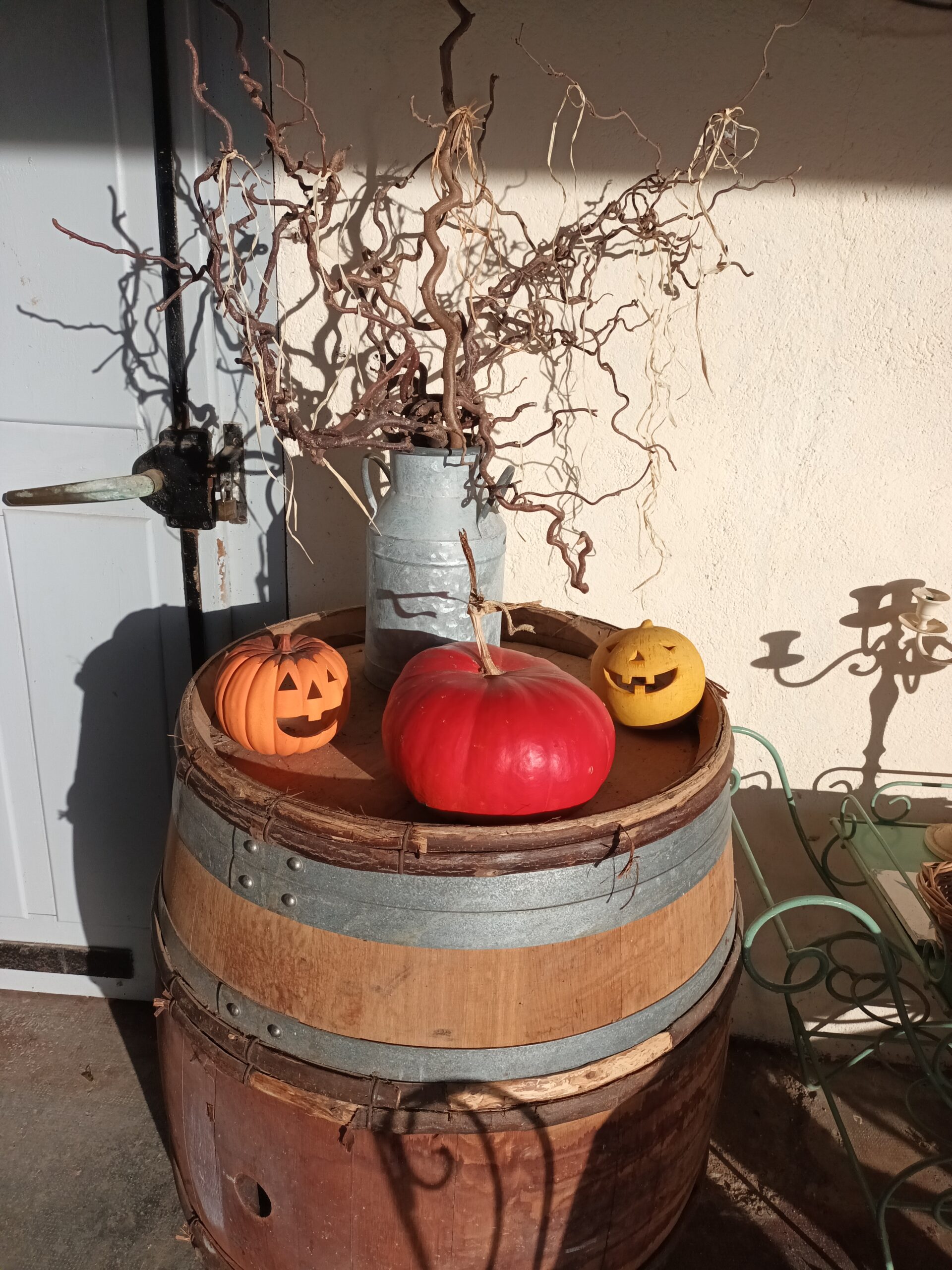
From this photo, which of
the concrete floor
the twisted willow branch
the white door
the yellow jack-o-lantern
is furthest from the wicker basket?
the white door

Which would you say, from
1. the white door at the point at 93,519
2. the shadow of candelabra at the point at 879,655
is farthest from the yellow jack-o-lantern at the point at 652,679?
the white door at the point at 93,519

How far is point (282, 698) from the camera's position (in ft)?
4.48

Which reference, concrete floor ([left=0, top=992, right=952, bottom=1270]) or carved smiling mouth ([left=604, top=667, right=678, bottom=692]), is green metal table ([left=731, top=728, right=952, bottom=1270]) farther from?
carved smiling mouth ([left=604, top=667, right=678, bottom=692])

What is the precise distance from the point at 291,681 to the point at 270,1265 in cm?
94

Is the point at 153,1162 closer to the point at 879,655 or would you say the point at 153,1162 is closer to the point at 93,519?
the point at 93,519

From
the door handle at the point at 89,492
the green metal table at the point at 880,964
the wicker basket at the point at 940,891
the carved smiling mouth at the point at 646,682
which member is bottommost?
the green metal table at the point at 880,964

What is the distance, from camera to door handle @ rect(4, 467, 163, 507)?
1729mm

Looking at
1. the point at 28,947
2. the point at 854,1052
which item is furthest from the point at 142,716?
the point at 854,1052

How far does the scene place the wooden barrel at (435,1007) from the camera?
1.14m

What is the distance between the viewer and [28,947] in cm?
235

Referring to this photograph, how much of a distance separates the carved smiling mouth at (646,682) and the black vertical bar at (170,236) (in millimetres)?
1058

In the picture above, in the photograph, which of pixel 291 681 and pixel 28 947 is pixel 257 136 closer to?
pixel 291 681

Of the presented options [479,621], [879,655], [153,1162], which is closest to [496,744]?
[479,621]

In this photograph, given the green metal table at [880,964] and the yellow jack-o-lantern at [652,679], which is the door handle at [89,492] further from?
the green metal table at [880,964]
